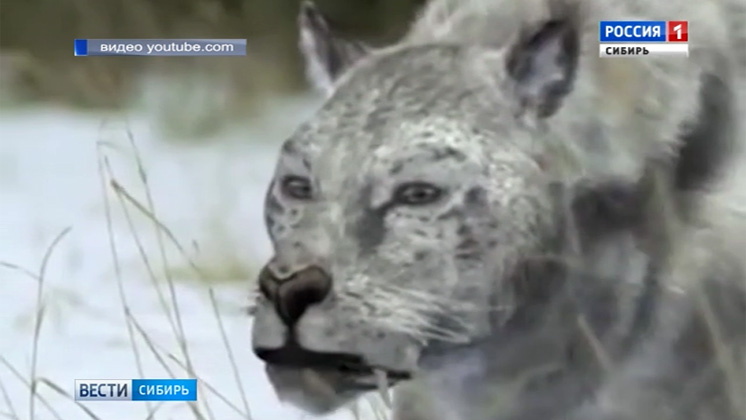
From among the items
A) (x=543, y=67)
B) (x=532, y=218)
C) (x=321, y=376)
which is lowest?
(x=321, y=376)

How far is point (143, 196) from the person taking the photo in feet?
3.11

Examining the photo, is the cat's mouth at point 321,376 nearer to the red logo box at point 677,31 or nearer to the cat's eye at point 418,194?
the cat's eye at point 418,194

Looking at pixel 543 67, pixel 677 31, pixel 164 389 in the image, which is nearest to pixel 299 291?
pixel 164 389

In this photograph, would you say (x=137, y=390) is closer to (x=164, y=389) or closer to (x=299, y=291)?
(x=164, y=389)

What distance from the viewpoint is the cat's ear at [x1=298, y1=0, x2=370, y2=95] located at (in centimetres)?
92

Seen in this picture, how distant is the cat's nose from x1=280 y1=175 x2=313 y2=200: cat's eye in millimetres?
83

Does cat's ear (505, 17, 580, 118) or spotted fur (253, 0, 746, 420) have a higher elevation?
cat's ear (505, 17, 580, 118)

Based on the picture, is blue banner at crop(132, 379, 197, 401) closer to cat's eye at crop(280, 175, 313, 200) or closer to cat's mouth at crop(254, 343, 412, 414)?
cat's mouth at crop(254, 343, 412, 414)

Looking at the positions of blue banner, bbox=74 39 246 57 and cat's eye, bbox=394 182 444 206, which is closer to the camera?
cat's eye, bbox=394 182 444 206

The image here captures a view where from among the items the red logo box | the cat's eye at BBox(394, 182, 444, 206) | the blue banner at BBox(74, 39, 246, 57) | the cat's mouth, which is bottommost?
the cat's mouth

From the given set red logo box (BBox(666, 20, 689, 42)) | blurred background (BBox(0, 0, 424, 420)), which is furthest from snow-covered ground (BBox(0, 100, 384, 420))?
red logo box (BBox(666, 20, 689, 42))

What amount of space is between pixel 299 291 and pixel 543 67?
339 millimetres

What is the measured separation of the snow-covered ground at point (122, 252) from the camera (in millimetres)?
931

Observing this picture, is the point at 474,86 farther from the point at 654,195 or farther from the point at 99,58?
the point at 99,58
